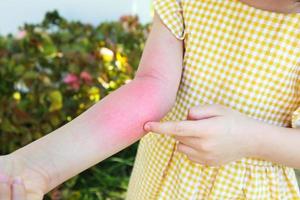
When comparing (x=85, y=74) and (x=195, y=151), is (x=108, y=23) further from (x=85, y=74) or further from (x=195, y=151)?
(x=195, y=151)

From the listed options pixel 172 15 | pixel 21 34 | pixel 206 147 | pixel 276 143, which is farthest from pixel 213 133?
pixel 21 34

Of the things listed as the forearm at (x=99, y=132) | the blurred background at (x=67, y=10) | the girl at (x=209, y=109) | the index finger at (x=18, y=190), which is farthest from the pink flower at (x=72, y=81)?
the index finger at (x=18, y=190)

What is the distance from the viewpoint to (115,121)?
1.01 meters

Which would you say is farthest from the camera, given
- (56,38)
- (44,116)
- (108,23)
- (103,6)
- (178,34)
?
(103,6)

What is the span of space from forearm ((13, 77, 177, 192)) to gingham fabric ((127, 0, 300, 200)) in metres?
0.10

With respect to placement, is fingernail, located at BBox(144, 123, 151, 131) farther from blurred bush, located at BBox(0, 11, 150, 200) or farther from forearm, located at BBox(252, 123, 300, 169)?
blurred bush, located at BBox(0, 11, 150, 200)

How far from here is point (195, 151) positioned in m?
1.02

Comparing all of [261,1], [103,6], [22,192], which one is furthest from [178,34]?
[103,6]

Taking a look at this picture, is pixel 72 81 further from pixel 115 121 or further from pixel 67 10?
pixel 115 121

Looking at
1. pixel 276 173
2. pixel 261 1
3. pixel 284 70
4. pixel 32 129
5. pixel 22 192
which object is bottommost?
pixel 32 129

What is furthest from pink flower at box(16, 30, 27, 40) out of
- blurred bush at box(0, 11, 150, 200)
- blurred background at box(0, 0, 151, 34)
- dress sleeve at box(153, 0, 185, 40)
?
dress sleeve at box(153, 0, 185, 40)

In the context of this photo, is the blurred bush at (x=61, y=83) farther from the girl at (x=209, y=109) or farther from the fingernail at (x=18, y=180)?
the fingernail at (x=18, y=180)

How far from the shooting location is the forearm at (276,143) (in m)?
1.04

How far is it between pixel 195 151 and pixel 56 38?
4.67ft
